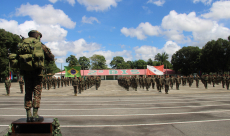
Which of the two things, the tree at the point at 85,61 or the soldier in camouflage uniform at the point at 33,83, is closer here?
the soldier in camouflage uniform at the point at 33,83

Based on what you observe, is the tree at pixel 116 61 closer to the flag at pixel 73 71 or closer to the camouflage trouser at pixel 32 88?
the flag at pixel 73 71

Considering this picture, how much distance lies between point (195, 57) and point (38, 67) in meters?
76.1

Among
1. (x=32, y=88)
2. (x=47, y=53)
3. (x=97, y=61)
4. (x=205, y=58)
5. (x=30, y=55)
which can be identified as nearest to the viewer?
(x=30, y=55)

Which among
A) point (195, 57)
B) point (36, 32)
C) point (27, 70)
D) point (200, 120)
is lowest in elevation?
point (200, 120)

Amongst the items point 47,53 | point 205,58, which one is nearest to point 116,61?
point 205,58

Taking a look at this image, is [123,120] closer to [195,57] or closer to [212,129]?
[212,129]

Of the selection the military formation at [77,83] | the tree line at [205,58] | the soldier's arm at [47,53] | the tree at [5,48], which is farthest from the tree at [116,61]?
the soldier's arm at [47,53]

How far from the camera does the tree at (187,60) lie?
6981 centimetres

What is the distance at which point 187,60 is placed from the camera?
7188cm

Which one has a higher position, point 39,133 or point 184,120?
point 39,133

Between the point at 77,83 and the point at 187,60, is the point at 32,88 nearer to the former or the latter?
the point at 77,83

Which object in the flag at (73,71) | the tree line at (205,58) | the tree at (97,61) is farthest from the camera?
the tree at (97,61)

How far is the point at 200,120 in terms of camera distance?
6117 mm

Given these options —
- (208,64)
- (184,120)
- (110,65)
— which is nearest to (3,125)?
(184,120)
